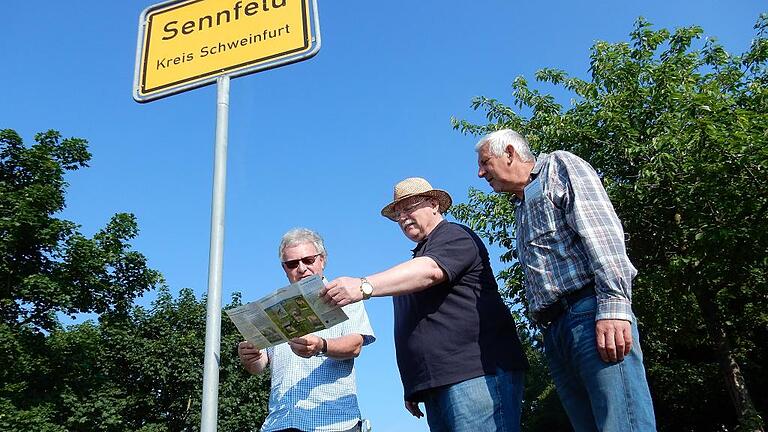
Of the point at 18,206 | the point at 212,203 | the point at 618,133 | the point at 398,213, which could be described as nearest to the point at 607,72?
the point at 618,133

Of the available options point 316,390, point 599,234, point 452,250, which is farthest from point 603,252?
point 316,390

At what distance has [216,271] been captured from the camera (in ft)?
7.82

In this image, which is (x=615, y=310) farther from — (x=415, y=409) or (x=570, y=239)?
(x=415, y=409)

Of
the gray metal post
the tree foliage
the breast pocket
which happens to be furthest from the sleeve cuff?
the tree foliage

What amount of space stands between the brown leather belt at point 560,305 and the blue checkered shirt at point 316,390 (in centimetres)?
88

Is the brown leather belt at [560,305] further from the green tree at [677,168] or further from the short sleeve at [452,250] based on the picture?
the green tree at [677,168]

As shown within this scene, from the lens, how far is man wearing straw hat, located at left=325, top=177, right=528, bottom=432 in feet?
8.36

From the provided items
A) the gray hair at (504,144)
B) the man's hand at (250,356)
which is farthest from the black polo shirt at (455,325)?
the man's hand at (250,356)

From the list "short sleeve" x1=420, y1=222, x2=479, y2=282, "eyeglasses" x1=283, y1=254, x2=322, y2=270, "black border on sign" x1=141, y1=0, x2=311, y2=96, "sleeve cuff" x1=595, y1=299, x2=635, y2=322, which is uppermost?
"black border on sign" x1=141, y1=0, x2=311, y2=96

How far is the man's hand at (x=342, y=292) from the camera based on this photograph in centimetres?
237

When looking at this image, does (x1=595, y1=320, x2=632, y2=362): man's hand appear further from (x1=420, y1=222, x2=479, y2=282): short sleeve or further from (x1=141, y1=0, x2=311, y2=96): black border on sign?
(x1=141, y1=0, x2=311, y2=96): black border on sign

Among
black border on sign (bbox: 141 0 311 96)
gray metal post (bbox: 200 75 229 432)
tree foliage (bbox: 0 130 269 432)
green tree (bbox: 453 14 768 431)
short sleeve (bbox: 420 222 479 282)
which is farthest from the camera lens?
tree foliage (bbox: 0 130 269 432)

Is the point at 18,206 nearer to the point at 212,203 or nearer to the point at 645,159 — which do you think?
the point at 645,159

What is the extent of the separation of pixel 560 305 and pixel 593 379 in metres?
0.32
